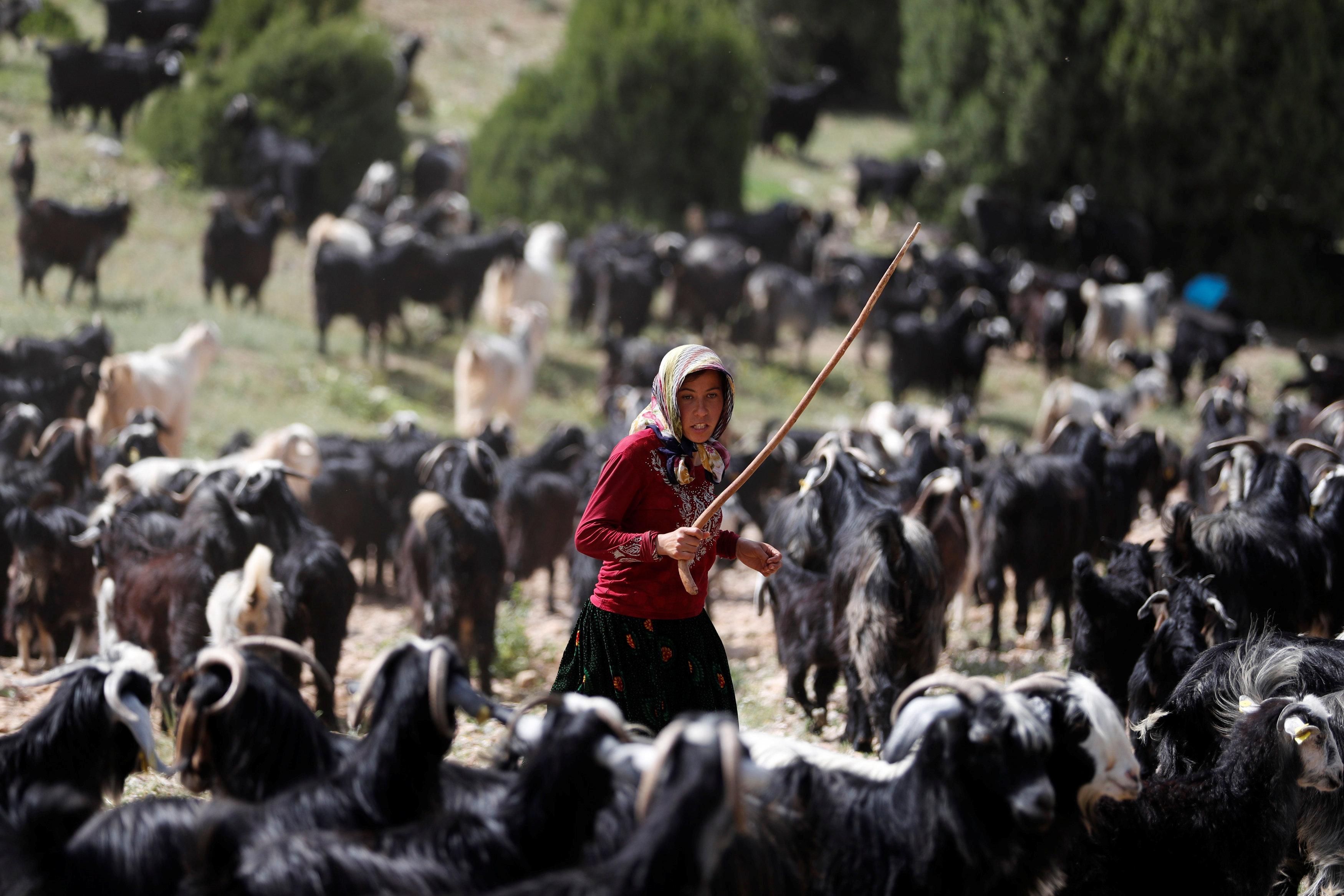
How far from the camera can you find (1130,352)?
16609 mm

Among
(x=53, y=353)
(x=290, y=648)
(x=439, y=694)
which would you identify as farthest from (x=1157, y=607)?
(x=53, y=353)

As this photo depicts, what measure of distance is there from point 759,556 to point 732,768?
1.29 meters

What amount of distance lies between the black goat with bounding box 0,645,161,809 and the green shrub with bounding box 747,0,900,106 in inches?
1239

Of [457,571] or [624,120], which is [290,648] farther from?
[624,120]

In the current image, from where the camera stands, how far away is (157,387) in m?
10.8

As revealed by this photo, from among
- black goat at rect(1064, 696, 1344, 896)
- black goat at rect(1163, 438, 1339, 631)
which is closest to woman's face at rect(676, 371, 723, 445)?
black goat at rect(1064, 696, 1344, 896)

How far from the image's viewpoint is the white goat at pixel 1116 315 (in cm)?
1841

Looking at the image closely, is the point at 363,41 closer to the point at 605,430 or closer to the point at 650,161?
the point at 650,161

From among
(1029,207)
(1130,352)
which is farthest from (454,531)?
(1029,207)

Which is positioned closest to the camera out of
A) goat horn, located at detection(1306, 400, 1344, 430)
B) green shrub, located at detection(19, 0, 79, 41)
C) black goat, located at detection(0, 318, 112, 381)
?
goat horn, located at detection(1306, 400, 1344, 430)

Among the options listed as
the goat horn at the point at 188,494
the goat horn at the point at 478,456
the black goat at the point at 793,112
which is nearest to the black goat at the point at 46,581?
the goat horn at the point at 188,494

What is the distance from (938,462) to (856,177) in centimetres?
1850

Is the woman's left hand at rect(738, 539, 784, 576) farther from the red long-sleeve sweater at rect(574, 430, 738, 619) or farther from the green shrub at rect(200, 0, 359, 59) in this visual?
the green shrub at rect(200, 0, 359, 59)

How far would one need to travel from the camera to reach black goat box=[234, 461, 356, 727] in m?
6.00
